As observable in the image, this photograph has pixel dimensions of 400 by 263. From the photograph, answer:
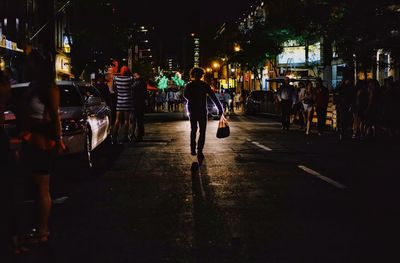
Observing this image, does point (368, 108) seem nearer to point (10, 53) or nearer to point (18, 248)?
point (18, 248)

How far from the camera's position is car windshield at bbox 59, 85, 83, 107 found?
12109 mm

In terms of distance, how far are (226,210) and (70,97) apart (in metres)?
5.67

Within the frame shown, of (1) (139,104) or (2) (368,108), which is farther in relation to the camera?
(2) (368,108)

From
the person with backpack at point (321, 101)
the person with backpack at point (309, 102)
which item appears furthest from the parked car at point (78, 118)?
the person with backpack at point (321, 101)

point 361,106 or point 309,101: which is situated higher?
point 309,101

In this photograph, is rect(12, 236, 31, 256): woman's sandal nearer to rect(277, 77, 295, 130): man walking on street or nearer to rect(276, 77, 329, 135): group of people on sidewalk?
rect(276, 77, 329, 135): group of people on sidewalk

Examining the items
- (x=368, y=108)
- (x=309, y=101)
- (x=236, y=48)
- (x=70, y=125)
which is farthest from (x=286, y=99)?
(x=236, y=48)

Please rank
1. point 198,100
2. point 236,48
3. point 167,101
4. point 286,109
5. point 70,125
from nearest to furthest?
point 70,125 < point 198,100 < point 286,109 < point 167,101 < point 236,48

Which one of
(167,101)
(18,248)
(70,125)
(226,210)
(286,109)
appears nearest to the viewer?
(18,248)

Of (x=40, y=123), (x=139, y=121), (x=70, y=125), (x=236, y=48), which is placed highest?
(x=236, y=48)

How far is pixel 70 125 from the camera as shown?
35.2ft

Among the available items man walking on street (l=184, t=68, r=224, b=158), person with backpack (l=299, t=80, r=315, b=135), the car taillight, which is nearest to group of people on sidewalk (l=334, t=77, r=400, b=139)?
person with backpack (l=299, t=80, r=315, b=135)

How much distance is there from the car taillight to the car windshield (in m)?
1.24

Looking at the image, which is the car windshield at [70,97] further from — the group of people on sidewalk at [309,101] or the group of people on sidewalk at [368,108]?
the group of people on sidewalk at [309,101]
